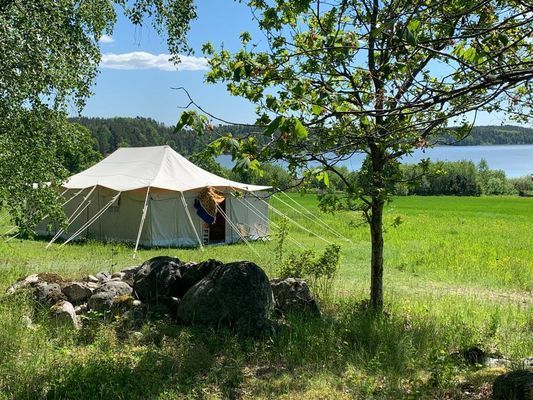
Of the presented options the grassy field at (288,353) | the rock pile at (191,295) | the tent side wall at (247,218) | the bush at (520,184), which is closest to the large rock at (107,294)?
the rock pile at (191,295)

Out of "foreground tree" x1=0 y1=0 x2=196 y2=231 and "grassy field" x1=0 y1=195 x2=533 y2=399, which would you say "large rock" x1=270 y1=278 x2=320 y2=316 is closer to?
"grassy field" x1=0 y1=195 x2=533 y2=399

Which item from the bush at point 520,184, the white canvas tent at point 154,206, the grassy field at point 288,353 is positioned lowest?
the grassy field at point 288,353

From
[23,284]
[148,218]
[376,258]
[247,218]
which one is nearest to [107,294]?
[23,284]

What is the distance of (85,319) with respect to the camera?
20.6ft

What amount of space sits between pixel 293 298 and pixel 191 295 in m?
1.40

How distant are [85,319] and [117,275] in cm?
251

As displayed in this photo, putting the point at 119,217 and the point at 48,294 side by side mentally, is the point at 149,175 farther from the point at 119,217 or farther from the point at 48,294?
the point at 48,294

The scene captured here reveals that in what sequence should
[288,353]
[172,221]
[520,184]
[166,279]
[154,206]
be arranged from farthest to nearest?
[520,184] < [172,221] < [154,206] < [166,279] < [288,353]

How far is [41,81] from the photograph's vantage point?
626 centimetres

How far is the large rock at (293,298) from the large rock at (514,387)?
301cm

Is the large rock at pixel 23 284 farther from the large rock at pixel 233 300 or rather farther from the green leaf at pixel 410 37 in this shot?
the green leaf at pixel 410 37

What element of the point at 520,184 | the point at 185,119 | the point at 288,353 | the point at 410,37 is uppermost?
the point at 520,184

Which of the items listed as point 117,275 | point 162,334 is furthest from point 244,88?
point 117,275

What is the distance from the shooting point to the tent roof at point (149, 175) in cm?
1702
